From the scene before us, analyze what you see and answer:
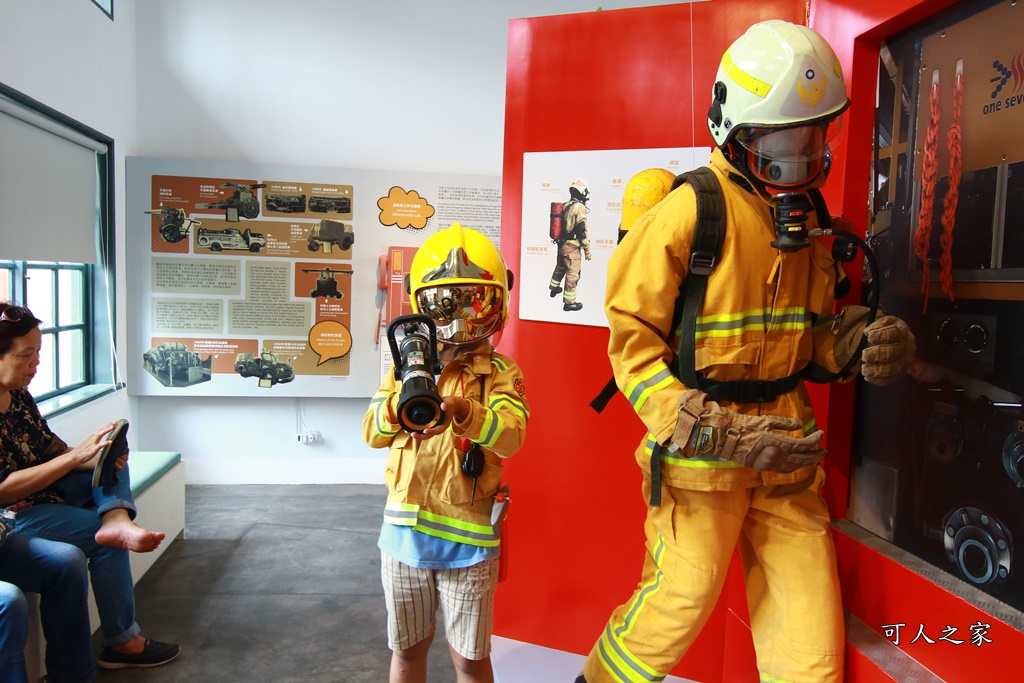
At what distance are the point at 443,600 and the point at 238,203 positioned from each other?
13.4 ft

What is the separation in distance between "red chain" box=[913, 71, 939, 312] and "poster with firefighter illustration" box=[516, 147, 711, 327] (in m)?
0.86

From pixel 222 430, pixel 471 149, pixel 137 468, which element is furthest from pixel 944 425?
pixel 222 430

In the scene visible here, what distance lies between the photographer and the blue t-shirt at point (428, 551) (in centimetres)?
179

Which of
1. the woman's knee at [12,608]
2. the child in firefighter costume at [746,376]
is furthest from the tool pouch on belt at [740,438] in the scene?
the woman's knee at [12,608]

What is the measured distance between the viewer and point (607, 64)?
2520mm

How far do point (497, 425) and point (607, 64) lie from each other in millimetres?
1521

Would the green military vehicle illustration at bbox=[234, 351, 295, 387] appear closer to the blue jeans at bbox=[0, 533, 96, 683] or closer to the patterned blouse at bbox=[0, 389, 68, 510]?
the patterned blouse at bbox=[0, 389, 68, 510]

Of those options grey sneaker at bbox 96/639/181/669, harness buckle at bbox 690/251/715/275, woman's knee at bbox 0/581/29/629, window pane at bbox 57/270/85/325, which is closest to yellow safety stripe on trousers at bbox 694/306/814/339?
harness buckle at bbox 690/251/715/275

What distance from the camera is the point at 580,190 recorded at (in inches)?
101

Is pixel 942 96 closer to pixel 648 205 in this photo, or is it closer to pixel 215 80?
Answer: pixel 648 205

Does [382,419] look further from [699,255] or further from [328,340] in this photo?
[328,340]

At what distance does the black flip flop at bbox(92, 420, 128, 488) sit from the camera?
104 inches

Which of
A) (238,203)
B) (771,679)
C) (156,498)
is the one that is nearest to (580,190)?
(771,679)

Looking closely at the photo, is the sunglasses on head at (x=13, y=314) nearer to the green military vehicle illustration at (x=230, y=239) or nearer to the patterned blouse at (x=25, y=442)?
the patterned blouse at (x=25, y=442)
